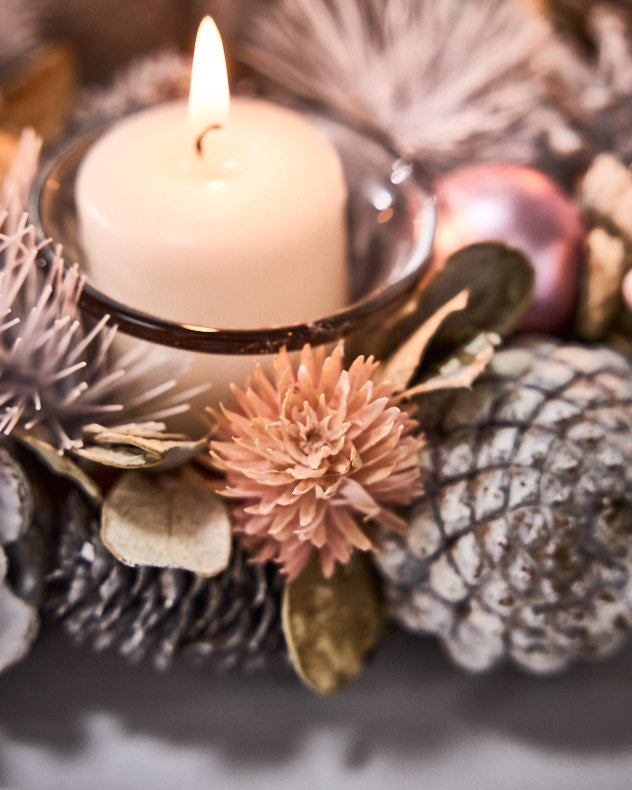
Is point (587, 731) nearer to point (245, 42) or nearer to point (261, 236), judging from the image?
point (261, 236)

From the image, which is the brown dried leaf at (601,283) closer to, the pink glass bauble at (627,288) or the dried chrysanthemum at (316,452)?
the pink glass bauble at (627,288)

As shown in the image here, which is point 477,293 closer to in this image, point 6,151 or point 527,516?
point 527,516

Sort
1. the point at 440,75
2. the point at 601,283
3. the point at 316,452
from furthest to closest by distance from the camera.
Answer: the point at 440,75 → the point at 601,283 → the point at 316,452

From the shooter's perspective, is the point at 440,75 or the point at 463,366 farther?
the point at 440,75

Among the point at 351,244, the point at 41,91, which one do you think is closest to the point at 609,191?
the point at 351,244

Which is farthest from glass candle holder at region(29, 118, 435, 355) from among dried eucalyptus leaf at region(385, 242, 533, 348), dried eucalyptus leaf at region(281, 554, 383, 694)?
dried eucalyptus leaf at region(281, 554, 383, 694)

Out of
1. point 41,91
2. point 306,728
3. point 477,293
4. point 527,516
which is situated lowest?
point 306,728

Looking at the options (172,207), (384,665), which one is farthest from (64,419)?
(384,665)
